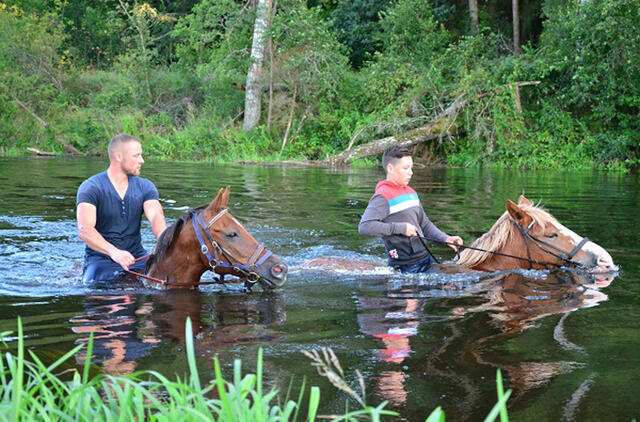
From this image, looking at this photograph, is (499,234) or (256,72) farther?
(256,72)

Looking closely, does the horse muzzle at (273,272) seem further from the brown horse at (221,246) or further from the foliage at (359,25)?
the foliage at (359,25)

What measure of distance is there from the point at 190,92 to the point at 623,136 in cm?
1854

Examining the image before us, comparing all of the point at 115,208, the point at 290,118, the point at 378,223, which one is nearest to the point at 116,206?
the point at 115,208

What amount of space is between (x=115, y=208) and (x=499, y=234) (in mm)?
3540

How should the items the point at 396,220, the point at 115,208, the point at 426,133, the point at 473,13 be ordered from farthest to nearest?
the point at 473,13, the point at 426,133, the point at 396,220, the point at 115,208

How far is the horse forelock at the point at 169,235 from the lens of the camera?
6211 millimetres

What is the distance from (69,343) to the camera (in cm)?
490

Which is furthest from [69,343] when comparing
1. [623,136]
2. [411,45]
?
[411,45]

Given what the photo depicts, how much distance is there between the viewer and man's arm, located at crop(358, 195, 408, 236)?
23.2ft

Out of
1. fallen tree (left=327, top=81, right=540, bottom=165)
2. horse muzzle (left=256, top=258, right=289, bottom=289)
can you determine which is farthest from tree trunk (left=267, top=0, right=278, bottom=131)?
horse muzzle (left=256, top=258, right=289, bottom=289)

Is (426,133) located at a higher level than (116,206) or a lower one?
higher

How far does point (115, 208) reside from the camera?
22.2ft

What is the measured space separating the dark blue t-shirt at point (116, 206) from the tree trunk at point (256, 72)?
2314cm

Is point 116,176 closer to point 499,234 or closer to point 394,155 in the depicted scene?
point 394,155
